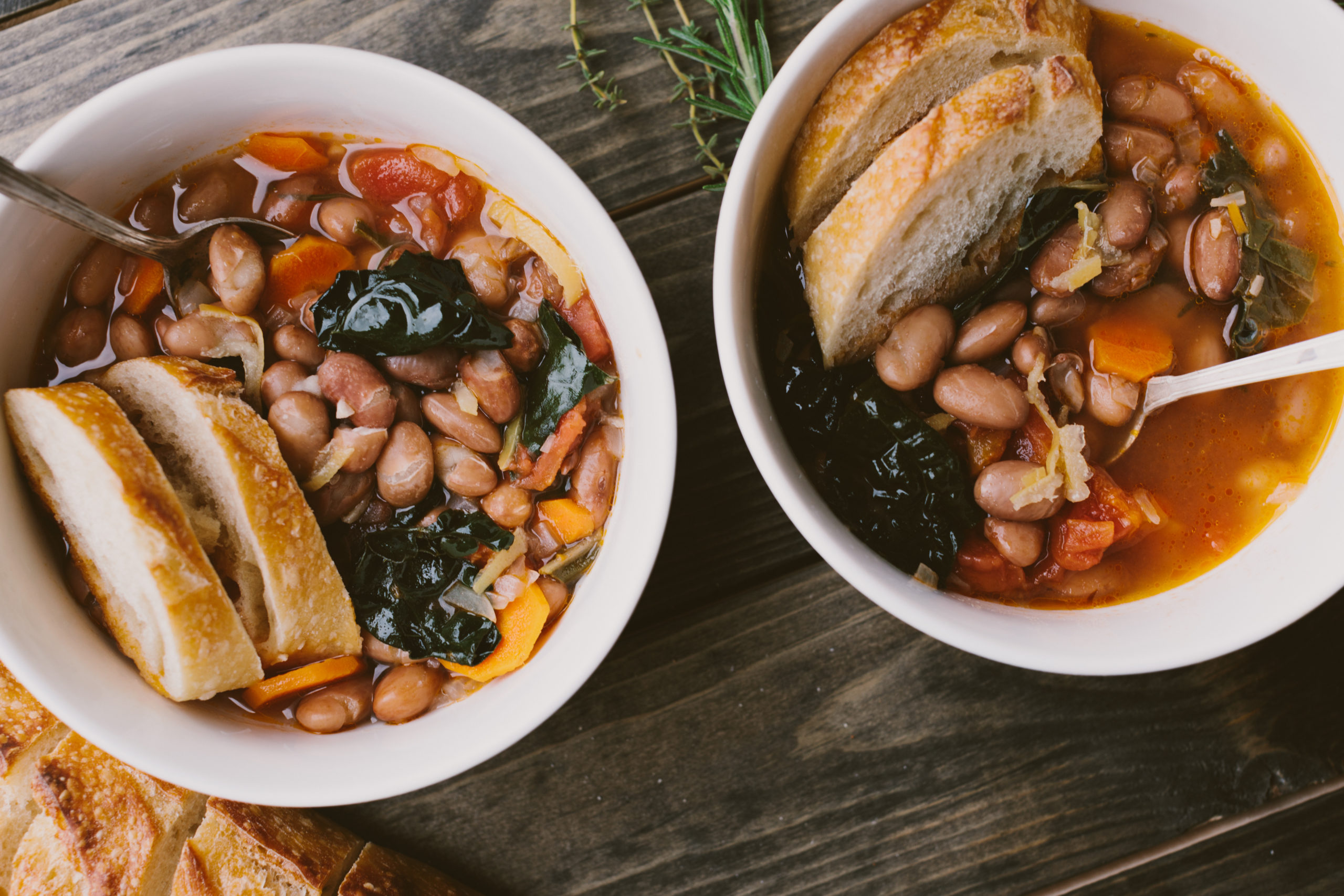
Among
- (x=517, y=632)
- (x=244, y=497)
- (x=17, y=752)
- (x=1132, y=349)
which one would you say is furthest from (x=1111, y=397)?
(x=17, y=752)

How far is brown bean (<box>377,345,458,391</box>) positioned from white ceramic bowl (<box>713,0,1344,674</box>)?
1.82ft

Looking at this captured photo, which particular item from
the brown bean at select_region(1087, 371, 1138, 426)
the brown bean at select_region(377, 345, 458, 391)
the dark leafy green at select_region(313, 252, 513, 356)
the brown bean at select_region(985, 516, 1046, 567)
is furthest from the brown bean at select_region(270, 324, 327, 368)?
the brown bean at select_region(1087, 371, 1138, 426)

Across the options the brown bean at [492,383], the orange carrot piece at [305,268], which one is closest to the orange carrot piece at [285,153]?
the orange carrot piece at [305,268]

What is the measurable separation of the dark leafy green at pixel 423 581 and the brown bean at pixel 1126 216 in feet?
4.09

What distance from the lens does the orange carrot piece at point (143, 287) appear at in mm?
1582

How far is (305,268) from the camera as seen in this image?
158 cm

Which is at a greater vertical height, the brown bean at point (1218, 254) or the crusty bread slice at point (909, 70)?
the crusty bread slice at point (909, 70)

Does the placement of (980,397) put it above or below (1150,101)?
below

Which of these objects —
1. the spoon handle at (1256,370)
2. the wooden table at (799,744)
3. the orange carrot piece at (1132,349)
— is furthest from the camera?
the wooden table at (799,744)

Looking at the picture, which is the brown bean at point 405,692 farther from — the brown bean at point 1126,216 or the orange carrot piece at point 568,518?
the brown bean at point 1126,216

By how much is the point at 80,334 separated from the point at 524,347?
33.4 inches

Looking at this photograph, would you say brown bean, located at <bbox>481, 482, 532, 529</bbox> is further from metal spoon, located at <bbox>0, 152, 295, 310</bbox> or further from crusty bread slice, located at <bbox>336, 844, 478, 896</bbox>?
crusty bread slice, located at <bbox>336, 844, 478, 896</bbox>

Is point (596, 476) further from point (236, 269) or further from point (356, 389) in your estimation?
point (236, 269)

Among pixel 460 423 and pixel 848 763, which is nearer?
pixel 460 423
